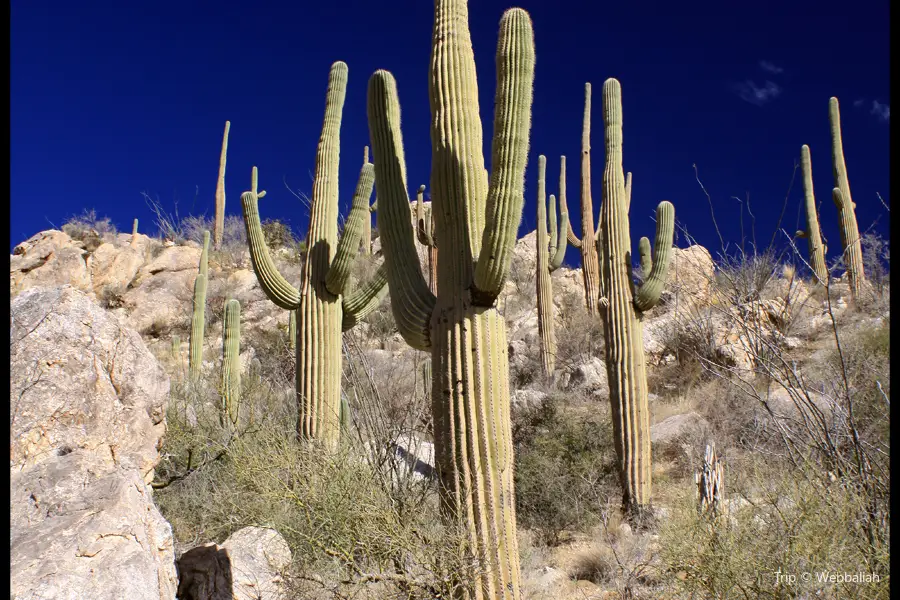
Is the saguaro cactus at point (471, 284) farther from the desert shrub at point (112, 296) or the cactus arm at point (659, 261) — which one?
the desert shrub at point (112, 296)

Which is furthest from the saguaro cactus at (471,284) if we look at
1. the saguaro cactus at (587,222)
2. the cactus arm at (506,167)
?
the saguaro cactus at (587,222)

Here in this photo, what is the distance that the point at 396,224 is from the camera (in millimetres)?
5363

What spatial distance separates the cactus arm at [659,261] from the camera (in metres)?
7.98

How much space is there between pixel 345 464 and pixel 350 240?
244cm

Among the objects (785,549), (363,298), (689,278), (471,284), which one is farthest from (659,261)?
(689,278)

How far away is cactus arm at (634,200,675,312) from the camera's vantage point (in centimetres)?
798

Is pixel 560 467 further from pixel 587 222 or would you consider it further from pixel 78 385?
pixel 78 385

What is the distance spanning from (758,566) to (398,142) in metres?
4.39

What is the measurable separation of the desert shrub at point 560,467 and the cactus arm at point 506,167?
13.4ft

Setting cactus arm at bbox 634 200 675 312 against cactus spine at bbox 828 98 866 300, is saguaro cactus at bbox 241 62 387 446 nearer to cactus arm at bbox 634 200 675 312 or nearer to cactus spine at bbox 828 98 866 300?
cactus arm at bbox 634 200 675 312

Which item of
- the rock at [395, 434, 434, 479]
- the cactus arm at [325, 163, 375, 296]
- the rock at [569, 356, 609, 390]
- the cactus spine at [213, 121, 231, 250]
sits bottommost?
the rock at [395, 434, 434, 479]

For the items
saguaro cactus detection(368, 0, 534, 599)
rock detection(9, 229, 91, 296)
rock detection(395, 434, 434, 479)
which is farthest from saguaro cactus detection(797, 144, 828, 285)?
rock detection(9, 229, 91, 296)

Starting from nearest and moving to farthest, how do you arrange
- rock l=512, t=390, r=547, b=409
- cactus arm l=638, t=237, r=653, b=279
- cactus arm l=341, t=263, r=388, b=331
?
cactus arm l=341, t=263, r=388, b=331 < rock l=512, t=390, r=547, b=409 < cactus arm l=638, t=237, r=653, b=279

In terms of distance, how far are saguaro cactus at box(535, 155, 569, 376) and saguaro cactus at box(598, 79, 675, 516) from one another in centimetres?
519
